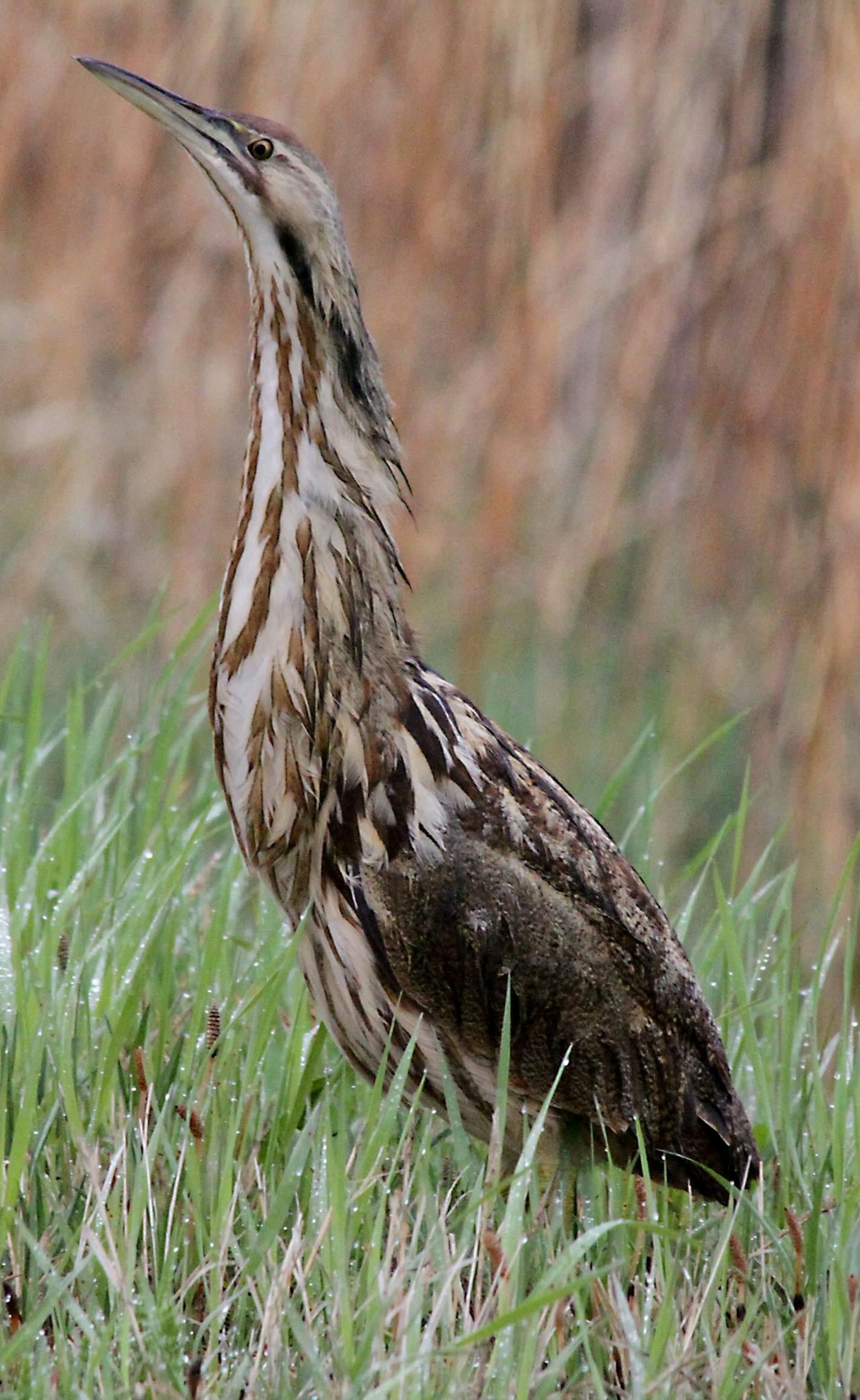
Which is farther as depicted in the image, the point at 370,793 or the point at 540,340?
→ the point at 540,340

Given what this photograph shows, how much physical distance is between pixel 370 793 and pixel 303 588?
0.24m

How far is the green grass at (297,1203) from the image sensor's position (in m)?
1.67

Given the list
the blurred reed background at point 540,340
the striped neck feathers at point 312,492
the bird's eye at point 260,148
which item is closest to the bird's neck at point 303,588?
the striped neck feathers at point 312,492

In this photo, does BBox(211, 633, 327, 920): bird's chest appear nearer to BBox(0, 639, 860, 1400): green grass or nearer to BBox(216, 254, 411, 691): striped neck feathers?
BBox(216, 254, 411, 691): striped neck feathers

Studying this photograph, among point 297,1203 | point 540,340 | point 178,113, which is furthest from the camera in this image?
point 540,340

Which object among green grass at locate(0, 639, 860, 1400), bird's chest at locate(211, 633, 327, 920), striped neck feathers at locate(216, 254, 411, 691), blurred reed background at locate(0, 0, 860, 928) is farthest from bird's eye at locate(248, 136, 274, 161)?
blurred reed background at locate(0, 0, 860, 928)

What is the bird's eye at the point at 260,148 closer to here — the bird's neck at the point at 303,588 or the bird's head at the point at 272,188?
the bird's head at the point at 272,188

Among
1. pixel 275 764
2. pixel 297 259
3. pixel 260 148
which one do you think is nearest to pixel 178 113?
pixel 260 148

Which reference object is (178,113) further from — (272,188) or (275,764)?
(275,764)

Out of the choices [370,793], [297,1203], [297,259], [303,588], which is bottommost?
[297,1203]

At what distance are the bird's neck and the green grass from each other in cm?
22

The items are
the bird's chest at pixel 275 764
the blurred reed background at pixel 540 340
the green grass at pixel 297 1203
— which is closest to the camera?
the green grass at pixel 297 1203

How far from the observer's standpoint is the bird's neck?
2.07 metres

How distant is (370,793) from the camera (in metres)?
2.11
